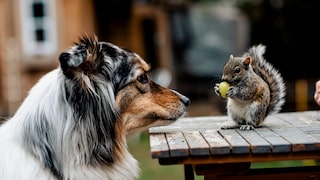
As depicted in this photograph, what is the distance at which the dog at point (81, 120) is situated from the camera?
340cm

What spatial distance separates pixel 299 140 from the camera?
320 centimetres

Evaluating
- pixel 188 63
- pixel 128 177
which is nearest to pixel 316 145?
pixel 128 177

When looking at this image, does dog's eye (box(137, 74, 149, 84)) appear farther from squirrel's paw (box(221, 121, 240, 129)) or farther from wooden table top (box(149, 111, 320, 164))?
squirrel's paw (box(221, 121, 240, 129))

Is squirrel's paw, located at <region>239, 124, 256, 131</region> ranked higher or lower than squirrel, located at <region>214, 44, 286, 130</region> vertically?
lower

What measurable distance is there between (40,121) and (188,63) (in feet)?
43.0

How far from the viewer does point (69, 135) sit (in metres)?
3.45

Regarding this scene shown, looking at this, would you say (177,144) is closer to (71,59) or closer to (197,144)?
(197,144)

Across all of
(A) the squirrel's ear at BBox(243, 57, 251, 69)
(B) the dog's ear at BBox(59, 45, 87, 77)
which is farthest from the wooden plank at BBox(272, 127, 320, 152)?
(B) the dog's ear at BBox(59, 45, 87, 77)

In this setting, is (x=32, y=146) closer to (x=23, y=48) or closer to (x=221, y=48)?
(x=23, y=48)

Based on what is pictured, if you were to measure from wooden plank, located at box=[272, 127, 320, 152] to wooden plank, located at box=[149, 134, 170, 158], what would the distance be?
23.9 inches

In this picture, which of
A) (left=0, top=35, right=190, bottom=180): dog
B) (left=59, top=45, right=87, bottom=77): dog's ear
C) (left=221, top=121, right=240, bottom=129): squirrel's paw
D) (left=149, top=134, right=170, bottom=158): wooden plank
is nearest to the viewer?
(left=149, top=134, right=170, bottom=158): wooden plank

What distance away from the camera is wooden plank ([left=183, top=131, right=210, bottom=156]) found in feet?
10.0

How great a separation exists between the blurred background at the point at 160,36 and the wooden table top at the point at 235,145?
716 centimetres

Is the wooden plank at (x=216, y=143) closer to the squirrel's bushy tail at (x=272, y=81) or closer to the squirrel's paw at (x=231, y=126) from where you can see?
the squirrel's paw at (x=231, y=126)
